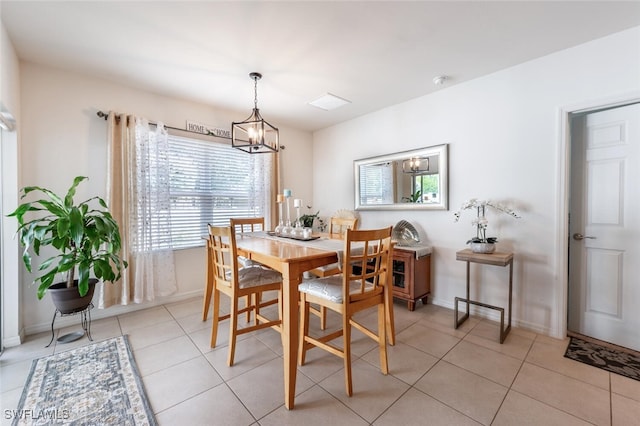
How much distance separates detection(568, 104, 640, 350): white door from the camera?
81.5 inches

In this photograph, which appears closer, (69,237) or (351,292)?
(351,292)

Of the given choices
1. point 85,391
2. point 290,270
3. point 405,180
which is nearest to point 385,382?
point 290,270

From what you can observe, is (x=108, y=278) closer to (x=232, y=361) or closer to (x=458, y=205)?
(x=232, y=361)

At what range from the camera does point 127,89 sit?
288cm

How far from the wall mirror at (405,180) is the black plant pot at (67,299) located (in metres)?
3.26

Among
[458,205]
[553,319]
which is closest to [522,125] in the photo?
[458,205]

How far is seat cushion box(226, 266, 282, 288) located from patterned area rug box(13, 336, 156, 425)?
2.96ft

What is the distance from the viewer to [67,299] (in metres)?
2.19

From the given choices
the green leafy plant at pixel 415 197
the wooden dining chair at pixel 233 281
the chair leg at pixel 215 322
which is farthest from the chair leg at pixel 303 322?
the green leafy plant at pixel 415 197

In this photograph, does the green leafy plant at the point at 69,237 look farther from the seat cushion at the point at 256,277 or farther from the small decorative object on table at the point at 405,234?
the small decorative object on table at the point at 405,234

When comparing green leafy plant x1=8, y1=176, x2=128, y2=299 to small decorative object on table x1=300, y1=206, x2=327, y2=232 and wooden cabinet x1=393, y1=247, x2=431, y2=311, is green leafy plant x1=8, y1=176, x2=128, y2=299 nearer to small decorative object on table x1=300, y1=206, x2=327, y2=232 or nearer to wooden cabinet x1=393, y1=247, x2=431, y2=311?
small decorative object on table x1=300, y1=206, x2=327, y2=232

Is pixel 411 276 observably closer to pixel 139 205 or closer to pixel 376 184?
pixel 376 184

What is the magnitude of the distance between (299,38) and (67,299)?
295cm

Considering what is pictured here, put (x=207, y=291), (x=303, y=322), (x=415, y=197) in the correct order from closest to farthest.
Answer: (x=303, y=322) → (x=207, y=291) → (x=415, y=197)
